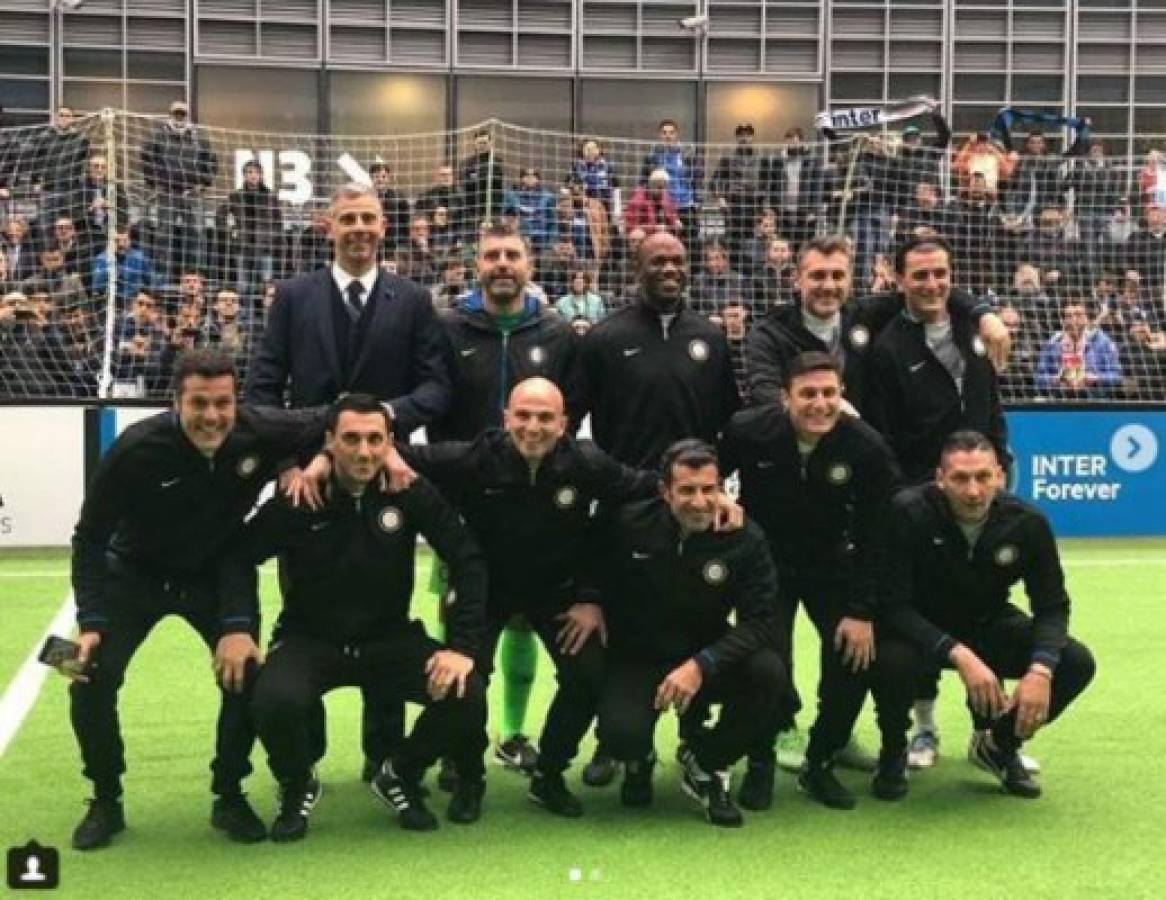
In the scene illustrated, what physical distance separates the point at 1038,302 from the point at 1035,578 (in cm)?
902

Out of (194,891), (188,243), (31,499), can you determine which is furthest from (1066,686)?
(188,243)

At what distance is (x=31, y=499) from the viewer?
1162cm

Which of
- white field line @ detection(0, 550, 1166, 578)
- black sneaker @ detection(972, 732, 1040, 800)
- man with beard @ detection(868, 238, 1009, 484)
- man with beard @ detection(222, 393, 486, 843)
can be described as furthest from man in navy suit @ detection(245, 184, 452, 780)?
white field line @ detection(0, 550, 1166, 578)

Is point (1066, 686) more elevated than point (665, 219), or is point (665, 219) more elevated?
point (665, 219)

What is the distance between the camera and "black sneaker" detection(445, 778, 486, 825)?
525 cm

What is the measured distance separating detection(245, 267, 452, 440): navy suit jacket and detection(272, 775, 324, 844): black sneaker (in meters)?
1.30

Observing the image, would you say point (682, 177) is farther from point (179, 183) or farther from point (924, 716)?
point (924, 716)

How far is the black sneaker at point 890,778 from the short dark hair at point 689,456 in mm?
1283

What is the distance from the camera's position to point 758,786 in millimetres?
5480

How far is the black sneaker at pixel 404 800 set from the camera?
205 inches

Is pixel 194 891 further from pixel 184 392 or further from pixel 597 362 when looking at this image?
pixel 597 362

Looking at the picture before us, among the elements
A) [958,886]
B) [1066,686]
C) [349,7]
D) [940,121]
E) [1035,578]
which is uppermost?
[349,7]

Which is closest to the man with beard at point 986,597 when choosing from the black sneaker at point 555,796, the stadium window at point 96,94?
the black sneaker at point 555,796

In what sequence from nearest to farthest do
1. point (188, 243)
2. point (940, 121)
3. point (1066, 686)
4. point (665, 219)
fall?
point (1066, 686), point (188, 243), point (665, 219), point (940, 121)
